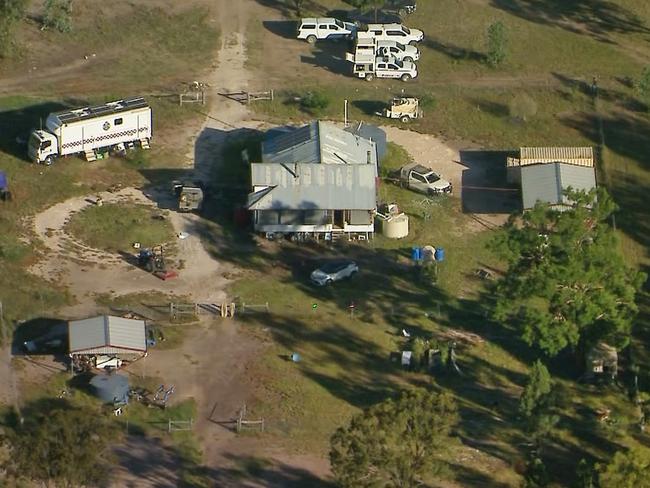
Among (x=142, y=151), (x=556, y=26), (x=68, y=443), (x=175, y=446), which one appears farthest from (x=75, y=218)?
(x=556, y=26)

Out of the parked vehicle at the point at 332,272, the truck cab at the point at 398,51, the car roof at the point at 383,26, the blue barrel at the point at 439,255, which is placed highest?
the car roof at the point at 383,26

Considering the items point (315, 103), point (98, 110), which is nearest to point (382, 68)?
point (315, 103)

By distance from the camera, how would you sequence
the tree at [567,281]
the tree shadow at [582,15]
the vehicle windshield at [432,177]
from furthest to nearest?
the tree shadow at [582,15]
the vehicle windshield at [432,177]
the tree at [567,281]

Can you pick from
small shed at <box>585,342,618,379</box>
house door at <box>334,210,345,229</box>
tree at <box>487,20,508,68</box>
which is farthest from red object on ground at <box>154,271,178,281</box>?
tree at <box>487,20,508,68</box>

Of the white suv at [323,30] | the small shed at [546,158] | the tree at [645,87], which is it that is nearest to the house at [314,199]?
the small shed at [546,158]

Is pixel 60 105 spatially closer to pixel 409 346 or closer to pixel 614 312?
pixel 409 346

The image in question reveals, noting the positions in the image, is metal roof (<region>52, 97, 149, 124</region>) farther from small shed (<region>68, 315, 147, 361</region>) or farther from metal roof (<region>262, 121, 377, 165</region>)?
small shed (<region>68, 315, 147, 361</region>)

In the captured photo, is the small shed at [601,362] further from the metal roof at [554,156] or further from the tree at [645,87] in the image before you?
the tree at [645,87]
